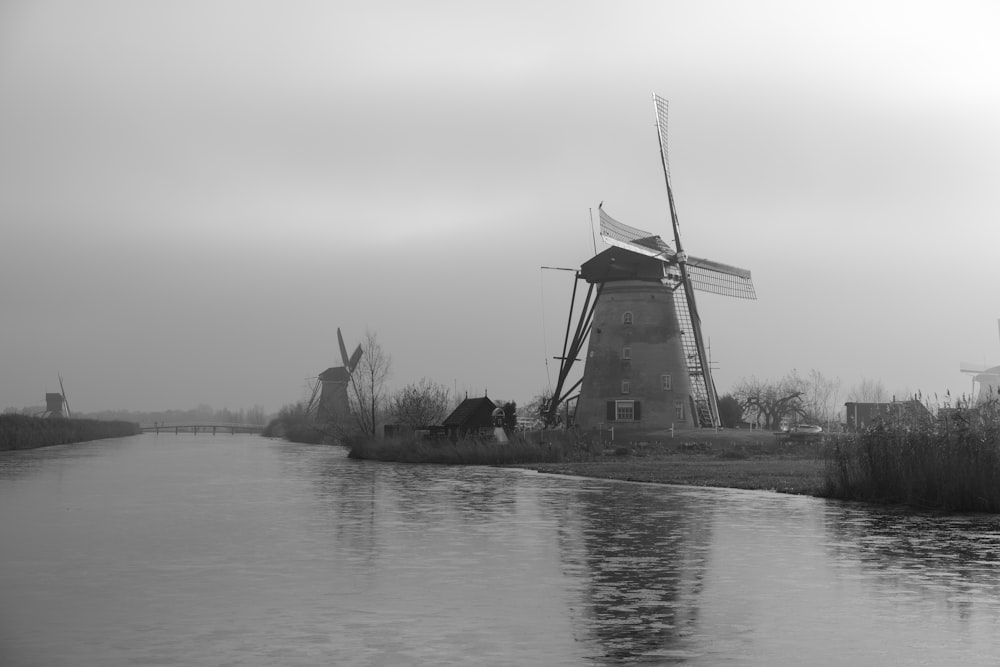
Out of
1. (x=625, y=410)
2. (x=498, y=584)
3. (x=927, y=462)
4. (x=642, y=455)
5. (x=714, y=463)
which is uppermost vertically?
(x=625, y=410)

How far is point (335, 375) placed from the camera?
10962cm

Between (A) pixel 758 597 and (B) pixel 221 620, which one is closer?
(B) pixel 221 620

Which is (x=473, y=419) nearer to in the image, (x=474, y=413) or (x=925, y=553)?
(x=474, y=413)

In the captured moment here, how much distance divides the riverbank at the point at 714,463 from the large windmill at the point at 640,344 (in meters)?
1.95

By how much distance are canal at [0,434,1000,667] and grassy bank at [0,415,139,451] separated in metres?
49.0

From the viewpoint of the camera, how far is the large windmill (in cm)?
4756

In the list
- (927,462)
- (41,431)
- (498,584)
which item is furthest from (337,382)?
(498,584)

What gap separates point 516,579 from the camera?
36.7ft

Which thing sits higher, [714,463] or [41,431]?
[41,431]

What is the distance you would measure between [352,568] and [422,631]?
369 centimetres

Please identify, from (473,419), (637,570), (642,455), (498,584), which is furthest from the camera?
(473,419)

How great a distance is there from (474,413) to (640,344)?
9.58 metres

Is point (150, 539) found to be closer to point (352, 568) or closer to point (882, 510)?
point (352, 568)

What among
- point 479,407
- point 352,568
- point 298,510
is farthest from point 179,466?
point 352,568
